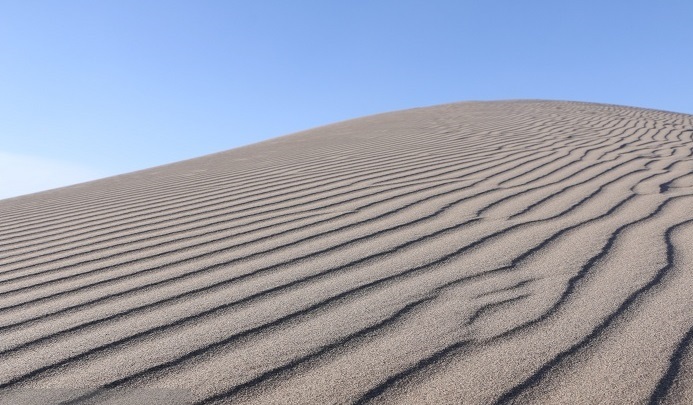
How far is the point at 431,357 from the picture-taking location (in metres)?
1.75

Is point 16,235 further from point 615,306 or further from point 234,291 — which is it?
point 615,306

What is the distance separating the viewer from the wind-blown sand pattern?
1.65m

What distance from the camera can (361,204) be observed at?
12.8ft

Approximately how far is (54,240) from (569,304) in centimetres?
293

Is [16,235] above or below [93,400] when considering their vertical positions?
below

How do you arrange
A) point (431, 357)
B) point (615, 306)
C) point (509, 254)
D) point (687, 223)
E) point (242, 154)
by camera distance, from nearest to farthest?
1. point (431, 357)
2. point (615, 306)
3. point (509, 254)
4. point (687, 223)
5. point (242, 154)

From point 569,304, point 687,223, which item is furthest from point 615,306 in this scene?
point 687,223

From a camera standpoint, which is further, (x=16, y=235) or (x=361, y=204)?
(x=16, y=235)

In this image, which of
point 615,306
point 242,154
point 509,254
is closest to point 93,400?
point 615,306

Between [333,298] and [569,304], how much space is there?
0.76 meters

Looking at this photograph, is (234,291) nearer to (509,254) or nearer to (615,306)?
(509,254)

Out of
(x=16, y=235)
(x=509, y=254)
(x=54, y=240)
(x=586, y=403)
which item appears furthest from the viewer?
(x=16, y=235)

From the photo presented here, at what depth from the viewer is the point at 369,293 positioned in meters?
2.28

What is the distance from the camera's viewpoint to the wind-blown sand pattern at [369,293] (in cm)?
165
